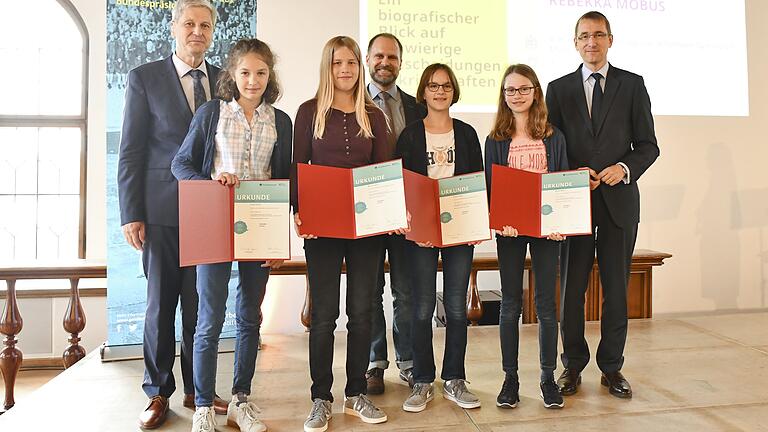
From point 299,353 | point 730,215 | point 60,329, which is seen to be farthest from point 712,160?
point 60,329

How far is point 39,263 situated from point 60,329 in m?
1.38

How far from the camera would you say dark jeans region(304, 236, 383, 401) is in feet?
5.96

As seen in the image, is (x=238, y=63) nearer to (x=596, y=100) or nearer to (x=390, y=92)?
(x=390, y=92)

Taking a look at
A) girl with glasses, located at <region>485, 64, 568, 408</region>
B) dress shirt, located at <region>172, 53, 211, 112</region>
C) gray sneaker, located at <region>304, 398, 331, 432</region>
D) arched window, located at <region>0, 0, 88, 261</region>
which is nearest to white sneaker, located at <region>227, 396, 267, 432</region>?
gray sneaker, located at <region>304, 398, 331, 432</region>

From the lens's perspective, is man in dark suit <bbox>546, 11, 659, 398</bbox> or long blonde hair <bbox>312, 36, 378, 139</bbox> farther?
man in dark suit <bbox>546, 11, 659, 398</bbox>

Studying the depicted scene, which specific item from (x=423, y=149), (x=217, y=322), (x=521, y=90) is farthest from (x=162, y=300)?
(x=521, y=90)

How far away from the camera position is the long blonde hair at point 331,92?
1806 mm

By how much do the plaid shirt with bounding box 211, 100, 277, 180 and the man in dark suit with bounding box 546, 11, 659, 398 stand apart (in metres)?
1.21

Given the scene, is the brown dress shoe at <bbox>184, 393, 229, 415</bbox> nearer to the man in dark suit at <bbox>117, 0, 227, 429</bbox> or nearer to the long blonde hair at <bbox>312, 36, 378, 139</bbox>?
the man in dark suit at <bbox>117, 0, 227, 429</bbox>

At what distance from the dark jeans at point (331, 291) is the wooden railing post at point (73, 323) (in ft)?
5.42

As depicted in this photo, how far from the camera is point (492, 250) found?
4145 millimetres

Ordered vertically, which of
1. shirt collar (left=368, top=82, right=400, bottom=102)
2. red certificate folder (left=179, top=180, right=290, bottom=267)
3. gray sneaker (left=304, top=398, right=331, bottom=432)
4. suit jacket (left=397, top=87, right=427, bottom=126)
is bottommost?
gray sneaker (left=304, top=398, right=331, bottom=432)

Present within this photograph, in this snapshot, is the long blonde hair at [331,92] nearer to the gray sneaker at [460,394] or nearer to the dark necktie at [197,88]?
the dark necktie at [197,88]

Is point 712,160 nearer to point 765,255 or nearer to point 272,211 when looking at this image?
point 765,255
